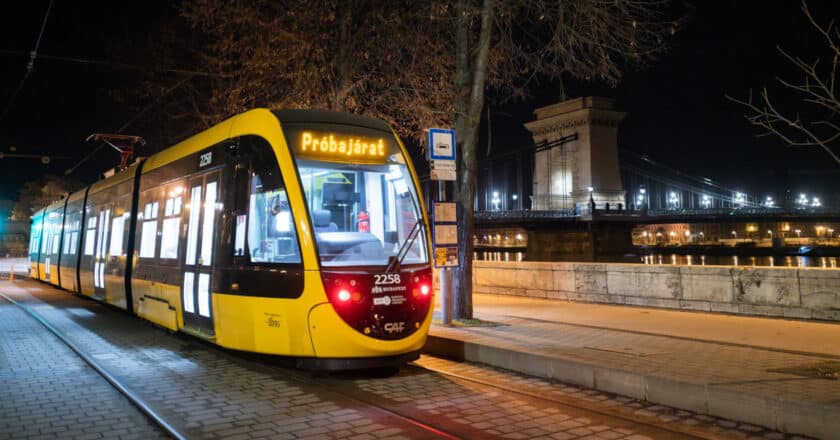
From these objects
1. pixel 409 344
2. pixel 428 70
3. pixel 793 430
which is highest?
pixel 428 70

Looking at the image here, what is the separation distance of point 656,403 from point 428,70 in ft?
31.7

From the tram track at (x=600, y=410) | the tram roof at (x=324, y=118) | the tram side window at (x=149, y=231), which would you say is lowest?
the tram track at (x=600, y=410)

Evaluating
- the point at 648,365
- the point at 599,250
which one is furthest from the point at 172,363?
the point at 599,250

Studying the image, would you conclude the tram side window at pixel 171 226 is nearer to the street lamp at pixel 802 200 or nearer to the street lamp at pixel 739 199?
the street lamp at pixel 739 199

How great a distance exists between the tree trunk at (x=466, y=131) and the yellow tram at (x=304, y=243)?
3556mm

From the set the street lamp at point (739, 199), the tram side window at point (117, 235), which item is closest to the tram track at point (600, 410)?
the tram side window at point (117, 235)

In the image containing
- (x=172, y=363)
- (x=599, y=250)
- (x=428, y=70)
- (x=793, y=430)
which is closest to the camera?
(x=793, y=430)

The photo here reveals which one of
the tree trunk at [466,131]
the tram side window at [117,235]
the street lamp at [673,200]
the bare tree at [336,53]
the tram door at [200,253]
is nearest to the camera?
the tram door at [200,253]

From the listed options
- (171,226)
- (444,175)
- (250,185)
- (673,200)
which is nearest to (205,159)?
(171,226)

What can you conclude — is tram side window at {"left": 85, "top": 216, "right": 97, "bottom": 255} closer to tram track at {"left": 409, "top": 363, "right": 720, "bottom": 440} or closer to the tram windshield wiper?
the tram windshield wiper

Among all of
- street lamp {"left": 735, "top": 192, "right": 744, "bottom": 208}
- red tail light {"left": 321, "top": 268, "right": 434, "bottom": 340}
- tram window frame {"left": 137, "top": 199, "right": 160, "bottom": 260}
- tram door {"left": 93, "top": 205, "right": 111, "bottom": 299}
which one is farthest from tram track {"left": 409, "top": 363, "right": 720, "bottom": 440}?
street lamp {"left": 735, "top": 192, "right": 744, "bottom": 208}

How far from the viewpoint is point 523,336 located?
9.34 metres

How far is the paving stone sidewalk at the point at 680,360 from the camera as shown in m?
5.44

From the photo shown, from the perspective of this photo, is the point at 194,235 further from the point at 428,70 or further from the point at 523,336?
the point at 428,70
